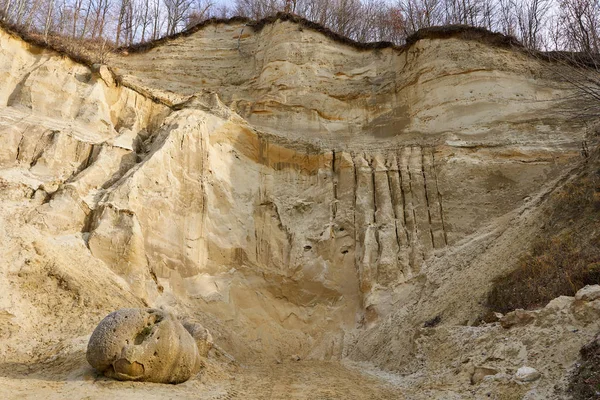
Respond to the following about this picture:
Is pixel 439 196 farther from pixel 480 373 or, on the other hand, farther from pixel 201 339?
pixel 201 339

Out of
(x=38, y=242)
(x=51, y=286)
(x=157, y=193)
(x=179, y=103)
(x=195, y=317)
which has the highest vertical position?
(x=179, y=103)

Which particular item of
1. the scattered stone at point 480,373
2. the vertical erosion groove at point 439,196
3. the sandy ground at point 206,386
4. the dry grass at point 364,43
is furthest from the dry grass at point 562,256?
the dry grass at point 364,43

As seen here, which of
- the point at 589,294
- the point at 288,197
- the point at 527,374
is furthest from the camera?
the point at 288,197

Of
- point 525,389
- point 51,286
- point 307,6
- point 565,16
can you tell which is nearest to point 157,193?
point 51,286

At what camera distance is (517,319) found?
25.1 ft

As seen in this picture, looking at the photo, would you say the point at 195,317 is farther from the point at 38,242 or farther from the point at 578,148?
the point at 578,148

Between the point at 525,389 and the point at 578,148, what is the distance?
37.2 ft

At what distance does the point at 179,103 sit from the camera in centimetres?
1652

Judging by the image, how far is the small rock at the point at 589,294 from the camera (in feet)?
22.0

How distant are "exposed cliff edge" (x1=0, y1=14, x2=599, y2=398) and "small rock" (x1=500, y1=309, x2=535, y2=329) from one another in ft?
0.88

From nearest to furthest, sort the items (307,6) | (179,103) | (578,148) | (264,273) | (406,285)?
(406,285), (264,273), (578,148), (179,103), (307,6)

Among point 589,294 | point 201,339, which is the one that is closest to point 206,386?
point 201,339

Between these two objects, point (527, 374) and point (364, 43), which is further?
point (364, 43)

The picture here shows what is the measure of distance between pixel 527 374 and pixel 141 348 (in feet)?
17.8
